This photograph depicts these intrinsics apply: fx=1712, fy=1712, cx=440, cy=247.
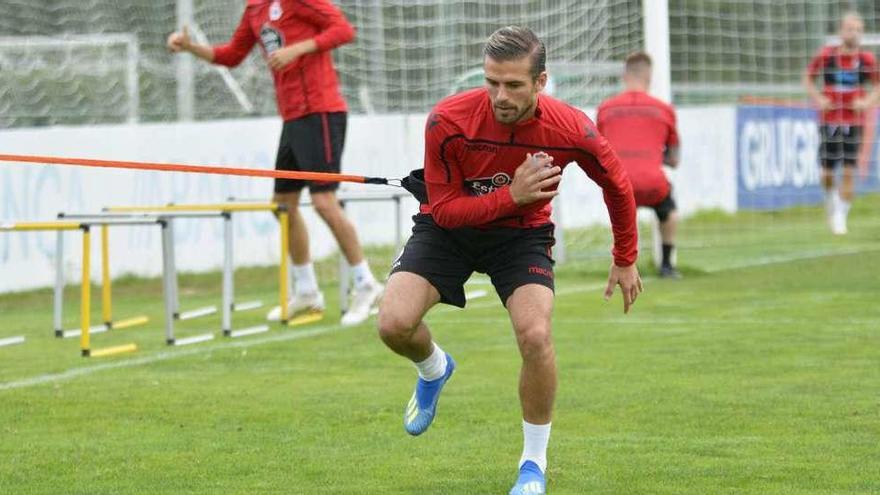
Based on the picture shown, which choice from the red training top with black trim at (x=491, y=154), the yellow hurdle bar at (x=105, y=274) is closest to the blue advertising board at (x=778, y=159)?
the yellow hurdle bar at (x=105, y=274)

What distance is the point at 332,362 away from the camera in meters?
9.43

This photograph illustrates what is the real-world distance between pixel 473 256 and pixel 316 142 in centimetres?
465

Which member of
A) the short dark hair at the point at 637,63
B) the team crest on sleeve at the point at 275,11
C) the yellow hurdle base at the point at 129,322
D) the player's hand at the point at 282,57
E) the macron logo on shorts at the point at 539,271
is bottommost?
the yellow hurdle base at the point at 129,322

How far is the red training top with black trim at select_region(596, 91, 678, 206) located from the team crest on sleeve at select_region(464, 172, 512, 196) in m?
7.16

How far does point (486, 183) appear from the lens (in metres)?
6.26

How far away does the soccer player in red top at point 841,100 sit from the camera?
58.0 ft

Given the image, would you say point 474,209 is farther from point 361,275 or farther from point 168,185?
point 168,185

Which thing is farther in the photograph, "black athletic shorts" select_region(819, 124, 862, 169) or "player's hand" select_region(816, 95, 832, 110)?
"black athletic shorts" select_region(819, 124, 862, 169)

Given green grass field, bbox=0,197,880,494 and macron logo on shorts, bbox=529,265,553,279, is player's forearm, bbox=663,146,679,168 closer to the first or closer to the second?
green grass field, bbox=0,197,880,494

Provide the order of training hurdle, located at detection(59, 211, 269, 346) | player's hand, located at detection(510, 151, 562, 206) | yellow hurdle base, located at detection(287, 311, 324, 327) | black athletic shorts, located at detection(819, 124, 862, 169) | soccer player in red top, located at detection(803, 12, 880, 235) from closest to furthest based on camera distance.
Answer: player's hand, located at detection(510, 151, 562, 206) < training hurdle, located at detection(59, 211, 269, 346) < yellow hurdle base, located at detection(287, 311, 324, 327) < soccer player in red top, located at detection(803, 12, 880, 235) < black athletic shorts, located at detection(819, 124, 862, 169)

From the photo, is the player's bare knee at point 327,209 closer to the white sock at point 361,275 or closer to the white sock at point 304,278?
the white sock at point 361,275

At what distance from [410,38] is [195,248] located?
9.79ft

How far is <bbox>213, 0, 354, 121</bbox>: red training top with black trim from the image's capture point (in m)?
11.0

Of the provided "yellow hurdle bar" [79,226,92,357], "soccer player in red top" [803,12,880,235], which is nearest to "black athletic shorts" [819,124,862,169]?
"soccer player in red top" [803,12,880,235]
